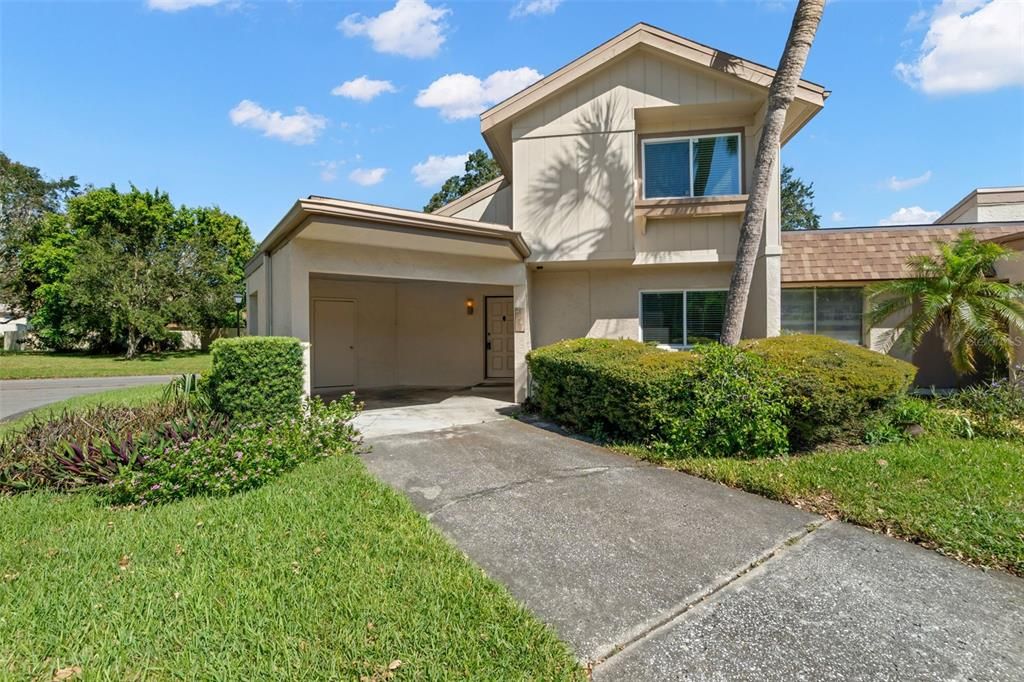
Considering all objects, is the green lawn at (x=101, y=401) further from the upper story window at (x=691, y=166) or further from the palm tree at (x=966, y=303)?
the palm tree at (x=966, y=303)

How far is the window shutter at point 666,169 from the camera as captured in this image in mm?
9711

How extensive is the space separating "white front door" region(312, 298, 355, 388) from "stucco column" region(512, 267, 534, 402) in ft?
17.8

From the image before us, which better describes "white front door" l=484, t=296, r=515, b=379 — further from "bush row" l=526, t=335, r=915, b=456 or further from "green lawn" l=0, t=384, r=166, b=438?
"green lawn" l=0, t=384, r=166, b=438

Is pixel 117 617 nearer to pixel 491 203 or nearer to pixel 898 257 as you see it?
pixel 491 203

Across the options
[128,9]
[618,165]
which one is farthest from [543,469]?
[128,9]

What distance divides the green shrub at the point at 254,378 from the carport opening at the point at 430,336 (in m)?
5.93

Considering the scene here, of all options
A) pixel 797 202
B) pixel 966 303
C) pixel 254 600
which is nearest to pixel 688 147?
pixel 966 303

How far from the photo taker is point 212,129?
10656 millimetres

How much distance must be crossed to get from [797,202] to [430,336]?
48.6 meters

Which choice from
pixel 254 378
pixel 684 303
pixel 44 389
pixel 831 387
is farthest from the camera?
pixel 44 389

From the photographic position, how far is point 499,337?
13.1 meters

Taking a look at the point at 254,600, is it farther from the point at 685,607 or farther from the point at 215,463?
the point at 685,607

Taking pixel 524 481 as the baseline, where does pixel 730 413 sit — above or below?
above

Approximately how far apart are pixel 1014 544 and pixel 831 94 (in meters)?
8.63
